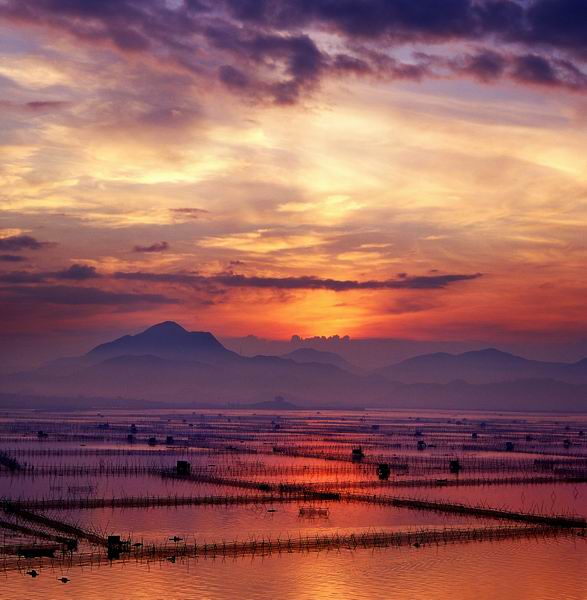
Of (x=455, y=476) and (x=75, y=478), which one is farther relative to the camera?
(x=455, y=476)

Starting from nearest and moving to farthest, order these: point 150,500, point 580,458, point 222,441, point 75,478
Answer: point 150,500
point 75,478
point 580,458
point 222,441

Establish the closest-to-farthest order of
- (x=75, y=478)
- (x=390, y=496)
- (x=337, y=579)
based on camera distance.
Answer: (x=337, y=579) < (x=390, y=496) < (x=75, y=478)

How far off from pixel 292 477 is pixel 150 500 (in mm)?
19204

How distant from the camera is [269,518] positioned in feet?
170

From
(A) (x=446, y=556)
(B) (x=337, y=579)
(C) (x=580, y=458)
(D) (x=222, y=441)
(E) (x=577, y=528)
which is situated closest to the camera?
(B) (x=337, y=579)

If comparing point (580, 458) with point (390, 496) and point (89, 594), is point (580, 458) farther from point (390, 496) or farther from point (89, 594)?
point (89, 594)

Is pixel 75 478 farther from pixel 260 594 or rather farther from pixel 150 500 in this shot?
pixel 260 594

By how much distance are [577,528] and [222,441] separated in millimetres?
73042

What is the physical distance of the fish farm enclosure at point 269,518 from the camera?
37844 millimetres

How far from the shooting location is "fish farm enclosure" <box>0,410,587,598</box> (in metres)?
37.8

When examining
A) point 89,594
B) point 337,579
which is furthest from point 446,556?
point 89,594

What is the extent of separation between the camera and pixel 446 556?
4225 centimetres

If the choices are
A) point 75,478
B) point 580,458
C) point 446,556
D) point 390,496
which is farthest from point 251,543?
point 580,458

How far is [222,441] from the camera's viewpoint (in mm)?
119125
